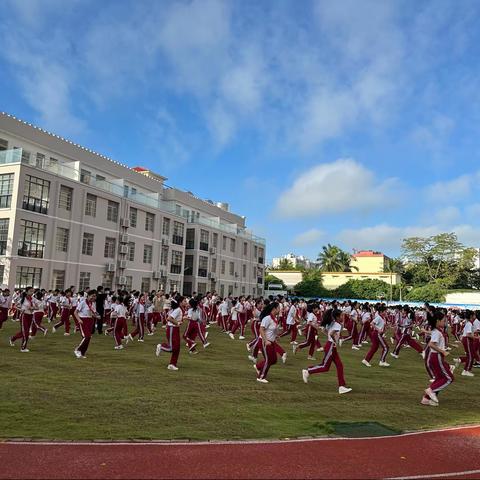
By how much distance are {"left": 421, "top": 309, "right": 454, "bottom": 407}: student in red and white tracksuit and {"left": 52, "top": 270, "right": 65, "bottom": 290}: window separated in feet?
85.2

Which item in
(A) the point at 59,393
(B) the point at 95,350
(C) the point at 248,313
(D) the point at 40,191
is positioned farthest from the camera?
A: (D) the point at 40,191

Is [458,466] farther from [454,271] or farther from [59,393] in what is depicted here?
[454,271]

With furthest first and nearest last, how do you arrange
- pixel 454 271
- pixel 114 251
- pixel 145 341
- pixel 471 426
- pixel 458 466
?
1. pixel 454 271
2. pixel 114 251
3. pixel 145 341
4. pixel 471 426
5. pixel 458 466

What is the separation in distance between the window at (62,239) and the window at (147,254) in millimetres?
8585

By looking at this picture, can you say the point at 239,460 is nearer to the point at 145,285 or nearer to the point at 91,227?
the point at 91,227

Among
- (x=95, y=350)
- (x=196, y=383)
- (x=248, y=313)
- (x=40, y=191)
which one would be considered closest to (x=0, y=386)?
(x=196, y=383)

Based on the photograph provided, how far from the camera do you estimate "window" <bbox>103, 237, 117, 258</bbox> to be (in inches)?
1388

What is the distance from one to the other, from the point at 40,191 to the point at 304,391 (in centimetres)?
2440

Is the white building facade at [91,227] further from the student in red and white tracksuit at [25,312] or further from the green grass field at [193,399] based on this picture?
the green grass field at [193,399]

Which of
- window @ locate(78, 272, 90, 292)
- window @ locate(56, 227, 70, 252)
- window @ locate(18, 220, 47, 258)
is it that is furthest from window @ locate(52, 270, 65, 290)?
window @ locate(18, 220, 47, 258)

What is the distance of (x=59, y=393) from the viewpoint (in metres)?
8.34

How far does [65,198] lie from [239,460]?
93.5 ft

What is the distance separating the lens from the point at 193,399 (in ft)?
27.6

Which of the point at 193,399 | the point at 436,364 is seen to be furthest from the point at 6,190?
the point at 436,364
